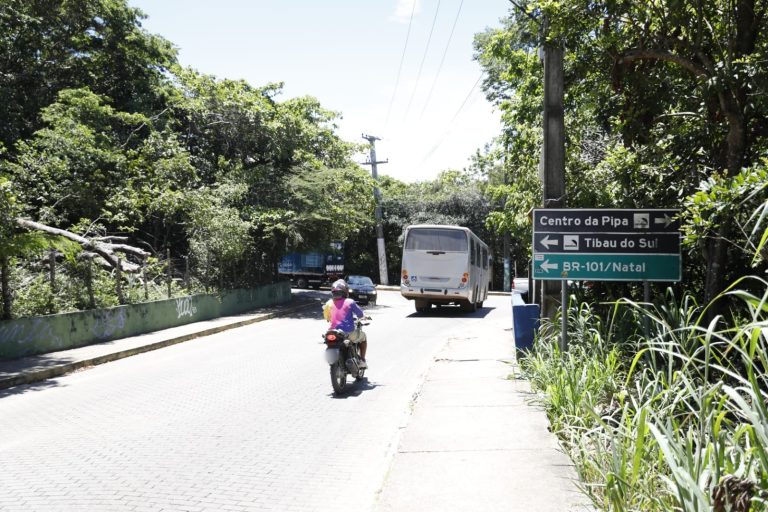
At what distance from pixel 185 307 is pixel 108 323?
4457 mm

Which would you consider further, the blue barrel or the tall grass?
the blue barrel

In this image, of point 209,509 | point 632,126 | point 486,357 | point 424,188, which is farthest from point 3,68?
point 424,188

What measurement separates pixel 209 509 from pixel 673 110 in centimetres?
827

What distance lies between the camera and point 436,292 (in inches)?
979

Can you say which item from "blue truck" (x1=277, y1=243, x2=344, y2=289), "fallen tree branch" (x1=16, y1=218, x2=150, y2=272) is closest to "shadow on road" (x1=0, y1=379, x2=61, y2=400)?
"fallen tree branch" (x1=16, y1=218, x2=150, y2=272)

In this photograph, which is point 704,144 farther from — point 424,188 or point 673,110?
point 424,188

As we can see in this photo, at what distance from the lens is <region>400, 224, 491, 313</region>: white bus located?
80.6ft

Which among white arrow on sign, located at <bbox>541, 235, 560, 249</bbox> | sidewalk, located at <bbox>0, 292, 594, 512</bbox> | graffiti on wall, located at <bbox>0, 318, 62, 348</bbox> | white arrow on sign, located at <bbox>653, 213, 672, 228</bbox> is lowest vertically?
sidewalk, located at <bbox>0, 292, 594, 512</bbox>

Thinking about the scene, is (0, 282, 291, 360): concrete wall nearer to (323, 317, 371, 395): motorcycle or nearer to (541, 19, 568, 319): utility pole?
(323, 317, 371, 395): motorcycle

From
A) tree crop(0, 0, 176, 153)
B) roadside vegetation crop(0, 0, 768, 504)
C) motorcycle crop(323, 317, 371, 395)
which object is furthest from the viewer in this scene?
tree crop(0, 0, 176, 153)

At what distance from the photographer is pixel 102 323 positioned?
15.9 meters

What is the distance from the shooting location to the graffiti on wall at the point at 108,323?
15.7 meters

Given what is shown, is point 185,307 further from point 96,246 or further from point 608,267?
point 608,267

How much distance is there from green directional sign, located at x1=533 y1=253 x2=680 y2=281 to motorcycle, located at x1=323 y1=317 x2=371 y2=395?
113 inches
